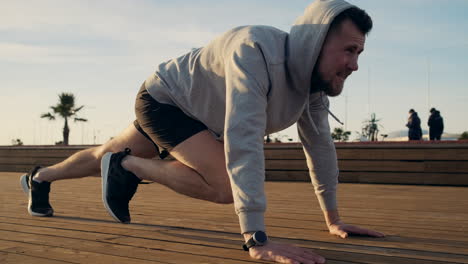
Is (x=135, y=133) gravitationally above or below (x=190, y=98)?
below

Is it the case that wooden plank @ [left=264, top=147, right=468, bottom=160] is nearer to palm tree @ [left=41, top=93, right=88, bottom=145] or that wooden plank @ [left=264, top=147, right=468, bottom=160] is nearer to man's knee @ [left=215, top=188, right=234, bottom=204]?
man's knee @ [left=215, top=188, right=234, bottom=204]

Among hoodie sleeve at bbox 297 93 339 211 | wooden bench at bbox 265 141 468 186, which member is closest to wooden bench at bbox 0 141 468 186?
wooden bench at bbox 265 141 468 186

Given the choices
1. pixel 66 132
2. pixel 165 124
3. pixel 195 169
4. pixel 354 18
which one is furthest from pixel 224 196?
pixel 66 132

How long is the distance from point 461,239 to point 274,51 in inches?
51.3

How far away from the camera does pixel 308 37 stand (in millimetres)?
2238

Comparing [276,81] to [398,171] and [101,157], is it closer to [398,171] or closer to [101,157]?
[101,157]

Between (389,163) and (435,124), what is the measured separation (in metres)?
6.64

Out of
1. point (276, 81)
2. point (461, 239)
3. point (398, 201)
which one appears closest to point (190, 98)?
point (276, 81)

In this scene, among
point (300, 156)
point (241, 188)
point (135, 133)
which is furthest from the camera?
point (300, 156)

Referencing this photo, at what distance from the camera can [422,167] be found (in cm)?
668

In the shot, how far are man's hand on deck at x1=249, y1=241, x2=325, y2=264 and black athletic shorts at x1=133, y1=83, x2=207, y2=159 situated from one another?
0.90 m

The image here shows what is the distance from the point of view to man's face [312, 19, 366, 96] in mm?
2221

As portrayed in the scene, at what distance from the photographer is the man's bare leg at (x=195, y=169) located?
2.68 metres

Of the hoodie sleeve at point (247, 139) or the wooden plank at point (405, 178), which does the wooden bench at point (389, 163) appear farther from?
the hoodie sleeve at point (247, 139)
